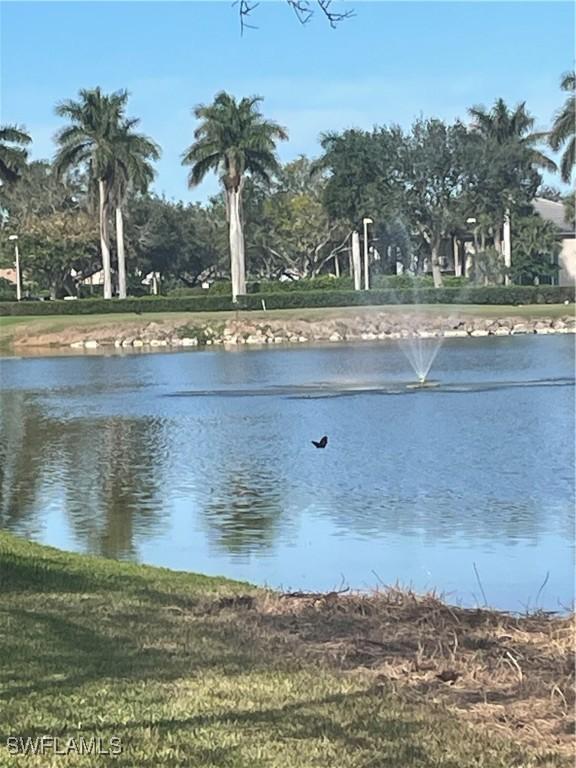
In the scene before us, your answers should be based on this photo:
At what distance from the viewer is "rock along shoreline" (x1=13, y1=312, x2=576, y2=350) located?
5641 centimetres

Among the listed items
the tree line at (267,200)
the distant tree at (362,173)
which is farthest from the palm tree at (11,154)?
the distant tree at (362,173)

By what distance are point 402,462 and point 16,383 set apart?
2117 centimetres

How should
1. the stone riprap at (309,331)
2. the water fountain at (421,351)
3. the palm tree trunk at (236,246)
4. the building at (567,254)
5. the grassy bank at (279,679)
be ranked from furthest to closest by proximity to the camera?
1. the building at (567,254)
2. the palm tree trunk at (236,246)
3. the stone riprap at (309,331)
4. the water fountain at (421,351)
5. the grassy bank at (279,679)

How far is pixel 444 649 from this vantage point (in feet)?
21.0

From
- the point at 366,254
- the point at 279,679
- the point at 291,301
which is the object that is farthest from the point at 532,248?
the point at 279,679

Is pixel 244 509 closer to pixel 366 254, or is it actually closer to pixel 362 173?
pixel 366 254

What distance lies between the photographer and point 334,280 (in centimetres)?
7562

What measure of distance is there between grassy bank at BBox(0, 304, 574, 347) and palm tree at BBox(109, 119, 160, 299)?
897 cm

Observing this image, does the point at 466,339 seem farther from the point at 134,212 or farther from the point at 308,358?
the point at 134,212

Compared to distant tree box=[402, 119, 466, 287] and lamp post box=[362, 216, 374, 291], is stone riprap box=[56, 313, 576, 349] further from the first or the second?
distant tree box=[402, 119, 466, 287]

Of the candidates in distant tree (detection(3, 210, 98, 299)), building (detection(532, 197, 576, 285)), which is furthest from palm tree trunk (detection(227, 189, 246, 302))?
building (detection(532, 197, 576, 285))

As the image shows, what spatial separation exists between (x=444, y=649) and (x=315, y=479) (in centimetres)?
1045

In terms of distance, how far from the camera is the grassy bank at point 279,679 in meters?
4.69

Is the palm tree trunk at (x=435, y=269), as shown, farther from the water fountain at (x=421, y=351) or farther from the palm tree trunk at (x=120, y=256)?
the palm tree trunk at (x=120, y=256)
